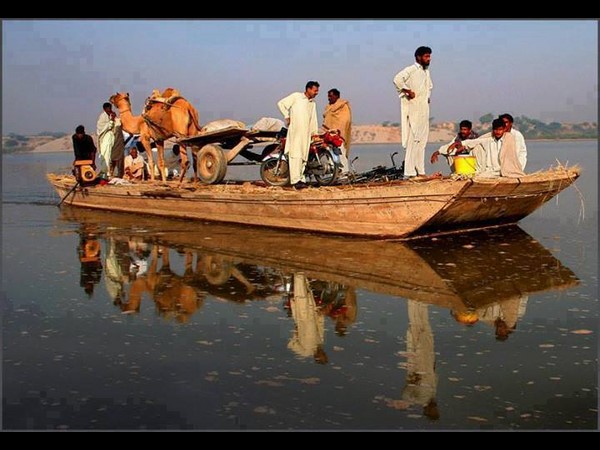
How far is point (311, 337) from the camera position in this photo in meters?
5.71

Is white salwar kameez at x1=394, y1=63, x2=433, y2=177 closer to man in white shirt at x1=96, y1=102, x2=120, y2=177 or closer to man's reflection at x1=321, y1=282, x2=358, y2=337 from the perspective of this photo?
A: man's reflection at x1=321, y1=282, x2=358, y2=337

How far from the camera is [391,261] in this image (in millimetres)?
8633

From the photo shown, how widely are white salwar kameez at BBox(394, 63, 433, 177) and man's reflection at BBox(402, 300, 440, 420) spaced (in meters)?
4.41

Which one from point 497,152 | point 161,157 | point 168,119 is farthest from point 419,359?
point 161,157

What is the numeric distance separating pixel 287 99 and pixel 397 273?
430 centimetres

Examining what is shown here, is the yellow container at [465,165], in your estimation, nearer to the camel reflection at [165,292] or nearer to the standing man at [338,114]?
the standing man at [338,114]

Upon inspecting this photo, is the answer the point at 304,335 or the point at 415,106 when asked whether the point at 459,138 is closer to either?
the point at 415,106

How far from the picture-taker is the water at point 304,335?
4.25m

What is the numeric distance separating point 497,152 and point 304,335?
6175 millimetres

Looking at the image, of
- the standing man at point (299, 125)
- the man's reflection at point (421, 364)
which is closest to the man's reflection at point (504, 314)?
the man's reflection at point (421, 364)
